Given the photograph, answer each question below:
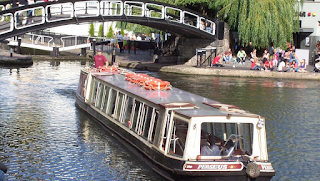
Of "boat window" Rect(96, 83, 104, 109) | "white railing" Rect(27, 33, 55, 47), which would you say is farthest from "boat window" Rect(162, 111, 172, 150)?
"white railing" Rect(27, 33, 55, 47)

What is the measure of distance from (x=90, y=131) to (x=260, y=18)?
23.8 m

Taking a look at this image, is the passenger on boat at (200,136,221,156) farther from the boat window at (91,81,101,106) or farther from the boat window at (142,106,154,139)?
the boat window at (91,81,101,106)

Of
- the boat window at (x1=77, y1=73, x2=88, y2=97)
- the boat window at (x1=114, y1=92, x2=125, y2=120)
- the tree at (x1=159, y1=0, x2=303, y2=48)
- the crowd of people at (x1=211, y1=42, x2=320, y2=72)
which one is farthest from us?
the tree at (x1=159, y1=0, x2=303, y2=48)

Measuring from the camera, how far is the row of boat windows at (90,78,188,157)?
43.5ft

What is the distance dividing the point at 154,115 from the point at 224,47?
28.4m

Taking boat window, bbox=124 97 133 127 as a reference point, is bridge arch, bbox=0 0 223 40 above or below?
above

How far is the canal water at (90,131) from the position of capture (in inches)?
594

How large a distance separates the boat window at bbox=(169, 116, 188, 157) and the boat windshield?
0.42 m

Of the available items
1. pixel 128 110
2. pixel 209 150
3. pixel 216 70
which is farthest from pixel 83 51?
pixel 209 150

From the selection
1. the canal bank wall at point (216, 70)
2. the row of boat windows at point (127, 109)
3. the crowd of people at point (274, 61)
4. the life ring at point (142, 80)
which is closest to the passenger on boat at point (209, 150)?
the row of boat windows at point (127, 109)

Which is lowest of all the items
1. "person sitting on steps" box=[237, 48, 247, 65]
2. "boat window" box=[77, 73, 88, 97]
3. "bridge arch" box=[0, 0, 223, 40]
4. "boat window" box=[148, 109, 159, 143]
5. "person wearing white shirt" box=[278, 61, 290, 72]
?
"boat window" box=[148, 109, 159, 143]

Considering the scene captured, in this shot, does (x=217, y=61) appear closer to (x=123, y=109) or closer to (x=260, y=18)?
(x=260, y=18)

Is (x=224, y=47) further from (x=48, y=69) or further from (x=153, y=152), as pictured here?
(x=153, y=152)

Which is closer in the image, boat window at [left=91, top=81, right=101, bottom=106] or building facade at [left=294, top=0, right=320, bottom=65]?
boat window at [left=91, top=81, right=101, bottom=106]
